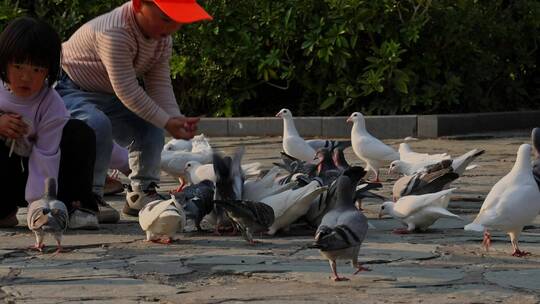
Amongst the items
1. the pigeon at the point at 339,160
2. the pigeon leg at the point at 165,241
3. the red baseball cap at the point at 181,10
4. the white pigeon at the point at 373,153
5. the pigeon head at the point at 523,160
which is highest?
the red baseball cap at the point at 181,10

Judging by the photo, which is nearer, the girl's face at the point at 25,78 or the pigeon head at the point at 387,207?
the girl's face at the point at 25,78

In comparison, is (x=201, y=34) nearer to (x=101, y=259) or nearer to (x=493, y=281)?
(x=101, y=259)

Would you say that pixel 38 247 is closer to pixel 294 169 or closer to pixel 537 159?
pixel 294 169

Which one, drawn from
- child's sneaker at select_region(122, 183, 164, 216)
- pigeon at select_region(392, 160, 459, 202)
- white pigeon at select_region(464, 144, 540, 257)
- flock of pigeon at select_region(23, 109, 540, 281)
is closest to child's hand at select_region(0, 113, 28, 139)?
flock of pigeon at select_region(23, 109, 540, 281)

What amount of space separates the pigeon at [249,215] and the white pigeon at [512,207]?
0.94 m

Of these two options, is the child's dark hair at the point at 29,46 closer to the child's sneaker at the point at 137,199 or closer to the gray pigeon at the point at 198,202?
the gray pigeon at the point at 198,202

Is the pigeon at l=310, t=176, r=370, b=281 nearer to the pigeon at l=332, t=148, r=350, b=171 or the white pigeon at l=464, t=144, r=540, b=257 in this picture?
the white pigeon at l=464, t=144, r=540, b=257

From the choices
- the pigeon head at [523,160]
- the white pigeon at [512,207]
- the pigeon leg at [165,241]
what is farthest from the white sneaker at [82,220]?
the pigeon head at [523,160]

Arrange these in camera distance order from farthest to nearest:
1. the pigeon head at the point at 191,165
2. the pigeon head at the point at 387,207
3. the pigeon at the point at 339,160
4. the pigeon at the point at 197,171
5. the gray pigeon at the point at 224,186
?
Result: the pigeon head at the point at 191,165 < the pigeon at the point at 197,171 < the pigeon at the point at 339,160 < the pigeon head at the point at 387,207 < the gray pigeon at the point at 224,186

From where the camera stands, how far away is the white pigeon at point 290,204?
5707mm

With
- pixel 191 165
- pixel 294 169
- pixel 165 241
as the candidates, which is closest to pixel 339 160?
pixel 294 169

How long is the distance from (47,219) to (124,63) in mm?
1342

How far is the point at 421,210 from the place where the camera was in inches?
228

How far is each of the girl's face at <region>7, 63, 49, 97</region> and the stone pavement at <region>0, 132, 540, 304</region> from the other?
71 cm
